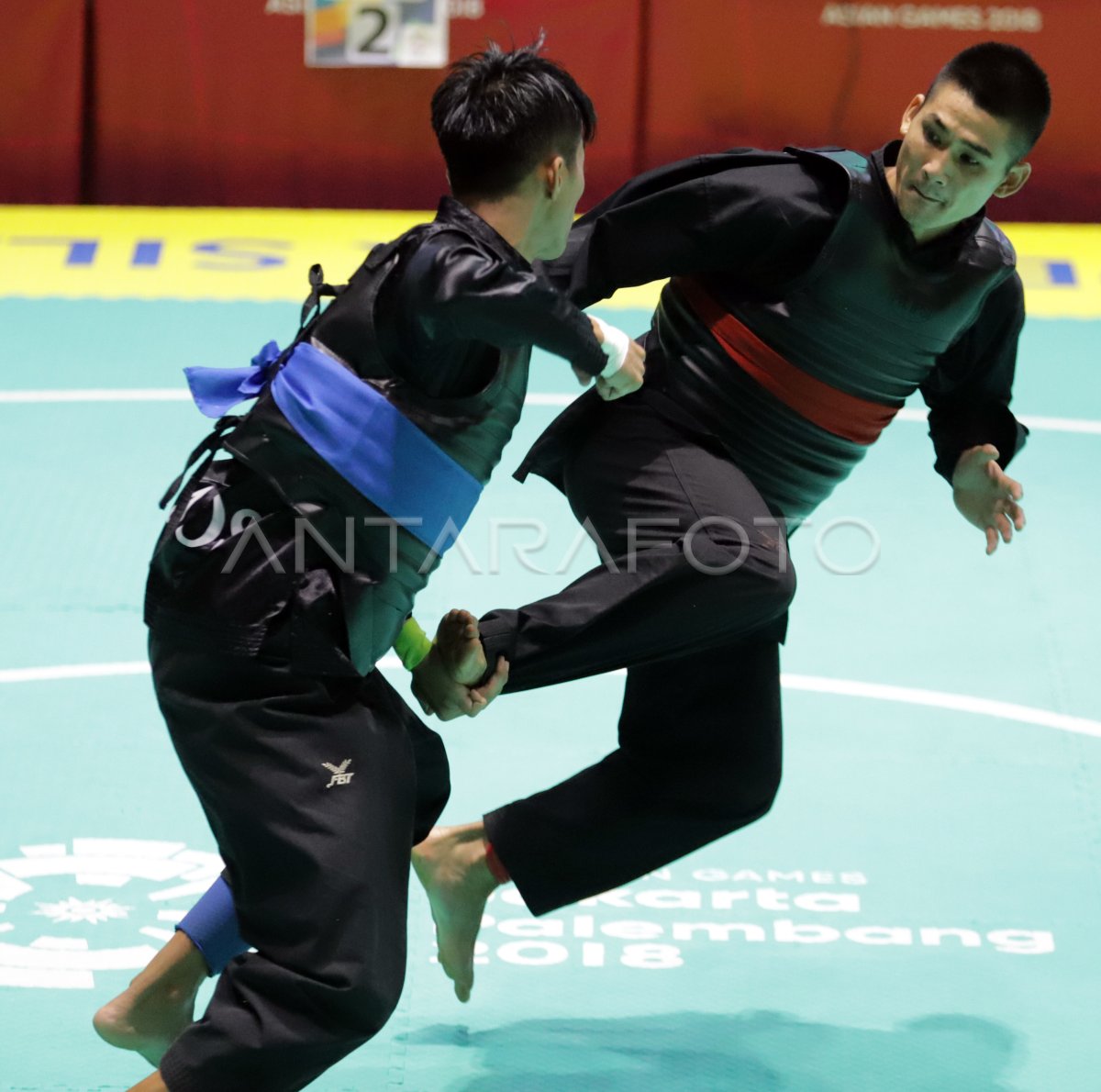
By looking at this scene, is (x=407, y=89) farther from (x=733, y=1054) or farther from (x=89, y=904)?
(x=733, y=1054)

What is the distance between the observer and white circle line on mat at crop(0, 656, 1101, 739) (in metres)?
5.05

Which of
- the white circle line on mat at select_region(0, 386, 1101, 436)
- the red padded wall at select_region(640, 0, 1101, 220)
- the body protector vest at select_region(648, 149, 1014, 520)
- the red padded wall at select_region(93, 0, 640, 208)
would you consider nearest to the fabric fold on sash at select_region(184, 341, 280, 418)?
the body protector vest at select_region(648, 149, 1014, 520)

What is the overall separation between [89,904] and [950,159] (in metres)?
2.35

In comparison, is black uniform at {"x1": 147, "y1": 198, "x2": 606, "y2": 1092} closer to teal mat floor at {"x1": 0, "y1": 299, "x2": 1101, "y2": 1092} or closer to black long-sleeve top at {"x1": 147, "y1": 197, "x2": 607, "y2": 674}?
black long-sleeve top at {"x1": 147, "y1": 197, "x2": 607, "y2": 674}

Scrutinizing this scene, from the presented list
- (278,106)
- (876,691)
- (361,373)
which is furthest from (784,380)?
(278,106)

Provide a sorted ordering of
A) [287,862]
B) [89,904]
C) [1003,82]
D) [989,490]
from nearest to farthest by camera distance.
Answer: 1. [287,862]
2. [1003,82]
3. [989,490]
4. [89,904]

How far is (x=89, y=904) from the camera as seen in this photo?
4098mm

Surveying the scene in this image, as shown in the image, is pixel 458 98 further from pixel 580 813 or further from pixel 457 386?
pixel 580 813

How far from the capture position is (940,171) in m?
3.39

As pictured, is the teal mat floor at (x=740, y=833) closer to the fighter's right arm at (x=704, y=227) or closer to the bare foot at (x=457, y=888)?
the bare foot at (x=457, y=888)

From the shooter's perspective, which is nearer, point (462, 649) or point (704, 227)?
point (462, 649)

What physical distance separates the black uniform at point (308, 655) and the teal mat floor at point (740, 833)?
0.78 meters

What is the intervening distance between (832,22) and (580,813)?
19.4ft

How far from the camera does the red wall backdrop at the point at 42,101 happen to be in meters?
8.66
